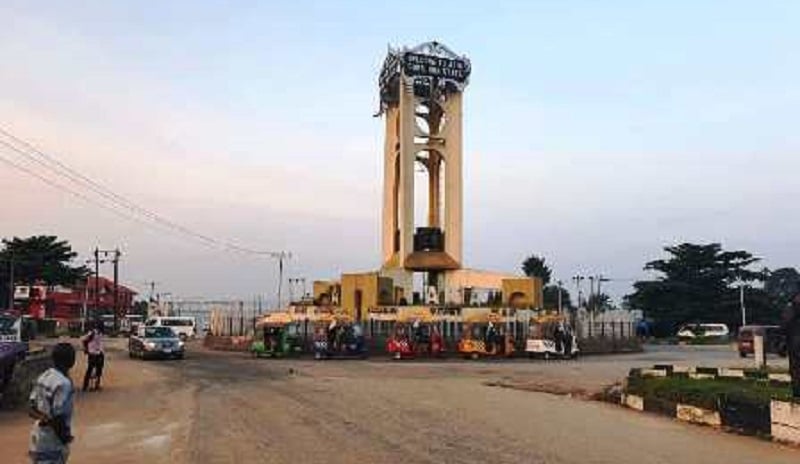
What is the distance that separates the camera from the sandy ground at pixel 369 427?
12516 millimetres

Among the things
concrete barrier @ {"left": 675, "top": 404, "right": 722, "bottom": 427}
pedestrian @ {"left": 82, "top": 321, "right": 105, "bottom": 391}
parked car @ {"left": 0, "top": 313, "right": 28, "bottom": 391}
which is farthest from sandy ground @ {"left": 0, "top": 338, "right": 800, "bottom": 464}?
parked car @ {"left": 0, "top": 313, "right": 28, "bottom": 391}

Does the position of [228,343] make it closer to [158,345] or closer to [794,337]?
[158,345]

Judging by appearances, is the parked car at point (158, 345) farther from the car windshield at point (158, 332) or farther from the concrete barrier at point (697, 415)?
the concrete barrier at point (697, 415)

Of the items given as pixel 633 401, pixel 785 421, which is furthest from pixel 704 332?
pixel 785 421

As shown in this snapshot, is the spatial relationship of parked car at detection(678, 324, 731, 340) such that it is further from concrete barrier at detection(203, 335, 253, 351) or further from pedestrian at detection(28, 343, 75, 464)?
pedestrian at detection(28, 343, 75, 464)

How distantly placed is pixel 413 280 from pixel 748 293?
37.4m

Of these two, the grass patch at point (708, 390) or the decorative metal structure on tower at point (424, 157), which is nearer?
the grass patch at point (708, 390)

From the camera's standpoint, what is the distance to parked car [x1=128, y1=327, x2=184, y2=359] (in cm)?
4031

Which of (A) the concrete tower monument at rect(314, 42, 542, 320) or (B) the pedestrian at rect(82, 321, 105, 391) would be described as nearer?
(B) the pedestrian at rect(82, 321, 105, 391)

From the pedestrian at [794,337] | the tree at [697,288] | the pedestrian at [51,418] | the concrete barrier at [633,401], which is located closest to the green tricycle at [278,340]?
the concrete barrier at [633,401]

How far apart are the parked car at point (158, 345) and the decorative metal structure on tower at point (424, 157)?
23342mm

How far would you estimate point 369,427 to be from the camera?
15359 millimetres

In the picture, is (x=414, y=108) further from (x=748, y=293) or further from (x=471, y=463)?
(x=471, y=463)

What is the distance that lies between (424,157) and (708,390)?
51424mm
